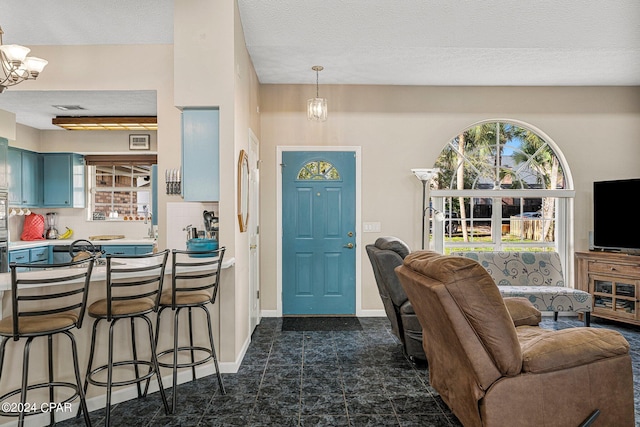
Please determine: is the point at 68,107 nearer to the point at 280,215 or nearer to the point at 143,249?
the point at 143,249

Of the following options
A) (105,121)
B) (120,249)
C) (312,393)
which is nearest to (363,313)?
(312,393)

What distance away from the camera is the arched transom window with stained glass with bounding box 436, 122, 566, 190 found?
518cm

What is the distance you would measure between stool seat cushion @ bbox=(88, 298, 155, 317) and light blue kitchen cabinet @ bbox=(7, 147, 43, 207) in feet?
12.5

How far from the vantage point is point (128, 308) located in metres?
2.52

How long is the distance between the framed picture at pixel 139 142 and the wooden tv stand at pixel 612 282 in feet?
18.8

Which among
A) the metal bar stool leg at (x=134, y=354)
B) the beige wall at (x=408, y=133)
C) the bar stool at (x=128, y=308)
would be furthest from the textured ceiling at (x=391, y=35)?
the metal bar stool leg at (x=134, y=354)

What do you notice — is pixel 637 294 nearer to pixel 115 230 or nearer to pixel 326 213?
pixel 326 213

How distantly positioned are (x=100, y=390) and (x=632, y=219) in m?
5.22

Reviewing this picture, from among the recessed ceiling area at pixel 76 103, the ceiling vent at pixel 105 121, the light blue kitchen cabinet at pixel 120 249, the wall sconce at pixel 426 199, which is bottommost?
the light blue kitchen cabinet at pixel 120 249

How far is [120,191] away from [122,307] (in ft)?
14.9

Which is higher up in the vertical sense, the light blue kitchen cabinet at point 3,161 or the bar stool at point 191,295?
the light blue kitchen cabinet at point 3,161

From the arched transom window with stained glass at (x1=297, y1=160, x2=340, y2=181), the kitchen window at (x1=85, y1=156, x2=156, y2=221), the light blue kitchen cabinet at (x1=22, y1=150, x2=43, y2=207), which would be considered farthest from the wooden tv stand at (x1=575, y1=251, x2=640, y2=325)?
the light blue kitchen cabinet at (x1=22, y1=150, x2=43, y2=207)

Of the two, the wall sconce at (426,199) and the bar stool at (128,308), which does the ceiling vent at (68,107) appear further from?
the wall sconce at (426,199)

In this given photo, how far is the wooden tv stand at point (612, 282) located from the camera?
4398 mm
